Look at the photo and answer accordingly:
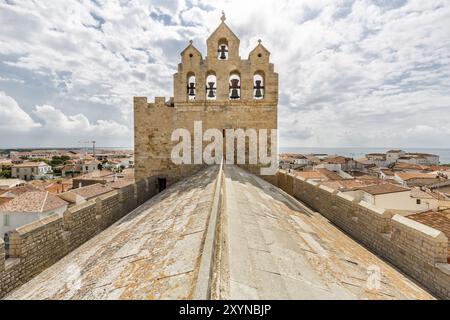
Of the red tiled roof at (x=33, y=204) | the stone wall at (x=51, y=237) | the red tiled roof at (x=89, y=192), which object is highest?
the stone wall at (x=51, y=237)

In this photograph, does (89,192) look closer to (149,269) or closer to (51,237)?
(51,237)

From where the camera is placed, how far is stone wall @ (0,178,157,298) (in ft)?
15.7

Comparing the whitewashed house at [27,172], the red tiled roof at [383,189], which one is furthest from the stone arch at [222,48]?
the whitewashed house at [27,172]

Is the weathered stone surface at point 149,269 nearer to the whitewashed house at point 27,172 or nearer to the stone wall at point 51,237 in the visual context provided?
the stone wall at point 51,237

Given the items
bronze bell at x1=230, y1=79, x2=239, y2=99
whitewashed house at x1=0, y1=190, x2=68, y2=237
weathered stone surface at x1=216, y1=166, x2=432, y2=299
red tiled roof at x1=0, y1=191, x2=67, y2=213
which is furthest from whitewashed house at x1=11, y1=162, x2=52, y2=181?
weathered stone surface at x1=216, y1=166, x2=432, y2=299

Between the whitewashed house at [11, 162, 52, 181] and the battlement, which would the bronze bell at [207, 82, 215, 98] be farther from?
the whitewashed house at [11, 162, 52, 181]

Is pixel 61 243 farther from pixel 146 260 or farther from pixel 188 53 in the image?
pixel 188 53

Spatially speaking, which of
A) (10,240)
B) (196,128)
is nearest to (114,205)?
(10,240)

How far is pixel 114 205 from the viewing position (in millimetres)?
8609

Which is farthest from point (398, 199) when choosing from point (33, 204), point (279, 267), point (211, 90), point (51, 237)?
point (33, 204)

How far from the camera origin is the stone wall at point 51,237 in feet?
15.7

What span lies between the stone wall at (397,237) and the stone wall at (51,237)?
750cm
